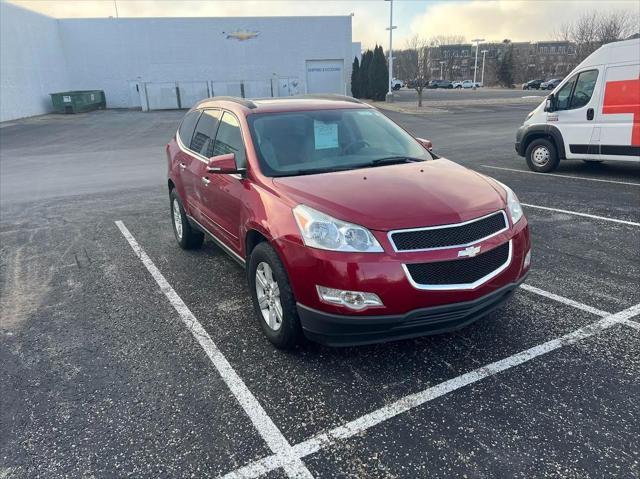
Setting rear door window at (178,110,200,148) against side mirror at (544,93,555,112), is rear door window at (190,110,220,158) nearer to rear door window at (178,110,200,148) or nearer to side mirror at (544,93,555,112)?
rear door window at (178,110,200,148)

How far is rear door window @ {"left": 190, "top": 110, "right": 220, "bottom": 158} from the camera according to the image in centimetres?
486

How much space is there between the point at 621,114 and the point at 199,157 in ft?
25.4

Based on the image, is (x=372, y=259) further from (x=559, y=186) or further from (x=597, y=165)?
(x=597, y=165)

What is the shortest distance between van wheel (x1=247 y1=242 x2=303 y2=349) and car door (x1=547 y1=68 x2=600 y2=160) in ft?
27.0

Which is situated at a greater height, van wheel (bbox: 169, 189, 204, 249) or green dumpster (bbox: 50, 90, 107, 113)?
green dumpster (bbox: 50, 90, 107, 113)

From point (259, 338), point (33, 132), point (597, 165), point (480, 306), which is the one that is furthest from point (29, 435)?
point (33, 132)

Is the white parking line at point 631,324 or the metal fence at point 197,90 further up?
the metal fence at point 197,90

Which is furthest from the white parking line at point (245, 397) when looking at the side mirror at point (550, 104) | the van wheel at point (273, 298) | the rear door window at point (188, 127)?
the side mirror at point (550, 104)

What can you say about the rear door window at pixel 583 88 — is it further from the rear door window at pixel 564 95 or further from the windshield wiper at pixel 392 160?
the windshield wiper at pixel 392 160

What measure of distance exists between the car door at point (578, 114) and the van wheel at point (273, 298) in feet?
27.0

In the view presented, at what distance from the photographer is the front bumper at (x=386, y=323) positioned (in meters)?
2.93

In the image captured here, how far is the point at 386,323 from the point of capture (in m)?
2.92

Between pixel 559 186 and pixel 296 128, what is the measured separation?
652 cm

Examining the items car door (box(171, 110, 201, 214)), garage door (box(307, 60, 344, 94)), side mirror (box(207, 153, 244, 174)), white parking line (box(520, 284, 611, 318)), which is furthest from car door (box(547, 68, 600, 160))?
garage door (box(307, 60, 344, 94))
